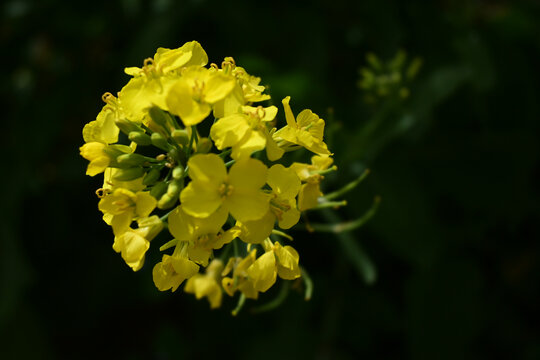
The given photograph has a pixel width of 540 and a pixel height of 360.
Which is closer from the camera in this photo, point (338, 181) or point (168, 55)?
point (168, 55)

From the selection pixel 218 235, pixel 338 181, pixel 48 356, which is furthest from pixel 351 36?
pixel 48 356

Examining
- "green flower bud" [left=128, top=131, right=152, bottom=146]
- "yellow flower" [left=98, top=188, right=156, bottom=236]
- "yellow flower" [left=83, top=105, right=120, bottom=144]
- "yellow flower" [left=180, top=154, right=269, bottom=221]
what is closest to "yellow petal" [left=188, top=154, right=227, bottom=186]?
"yellow flower" [left=180, top=154, right=269, bottom=221]

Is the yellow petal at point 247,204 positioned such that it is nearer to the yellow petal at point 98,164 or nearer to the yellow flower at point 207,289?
the yellow flower at point 207,289

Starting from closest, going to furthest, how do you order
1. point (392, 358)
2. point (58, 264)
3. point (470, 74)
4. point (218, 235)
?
point (218, 235)
point (470, 74)
point (392, 358)
point (58, 264)

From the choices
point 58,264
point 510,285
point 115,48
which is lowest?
point 58,264

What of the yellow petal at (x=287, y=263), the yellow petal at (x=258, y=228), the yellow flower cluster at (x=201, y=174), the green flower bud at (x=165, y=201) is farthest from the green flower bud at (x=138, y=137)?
the yellow petal at (x=287, y=263)

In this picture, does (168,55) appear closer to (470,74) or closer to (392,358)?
(470,74)
